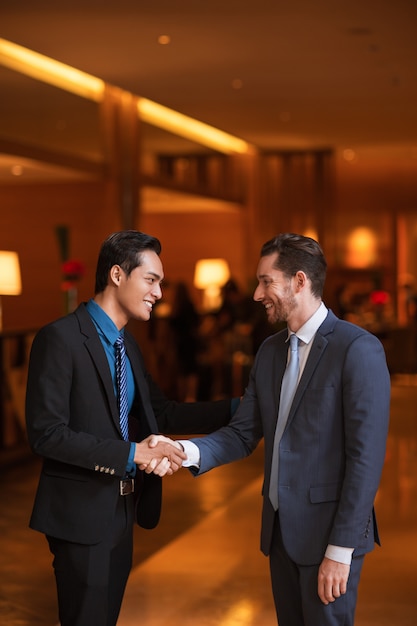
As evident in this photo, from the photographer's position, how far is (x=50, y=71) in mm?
10781

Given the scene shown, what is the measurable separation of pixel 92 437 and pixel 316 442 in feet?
2.21

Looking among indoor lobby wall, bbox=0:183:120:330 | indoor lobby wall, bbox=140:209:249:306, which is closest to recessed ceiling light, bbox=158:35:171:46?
indoor lobby wall, bbox=0:183:120:330

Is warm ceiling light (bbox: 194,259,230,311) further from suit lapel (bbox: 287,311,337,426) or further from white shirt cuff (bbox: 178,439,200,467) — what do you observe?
suit lapel (bbox: 287,311,337,426)

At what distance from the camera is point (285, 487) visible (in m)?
2.83

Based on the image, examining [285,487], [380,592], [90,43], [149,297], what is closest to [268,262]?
[149,297]

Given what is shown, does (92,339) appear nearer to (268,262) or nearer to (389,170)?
(268,262)

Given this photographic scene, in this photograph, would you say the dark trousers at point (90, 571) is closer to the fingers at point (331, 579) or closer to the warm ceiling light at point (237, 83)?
the fingers at point (331, 579)

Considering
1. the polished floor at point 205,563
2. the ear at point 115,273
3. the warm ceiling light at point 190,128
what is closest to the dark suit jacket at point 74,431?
the ear at point 115,273

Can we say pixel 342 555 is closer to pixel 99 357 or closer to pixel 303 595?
pixel 303 595

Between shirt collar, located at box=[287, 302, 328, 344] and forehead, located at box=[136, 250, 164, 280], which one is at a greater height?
forehead, located at box=[136, 250, 164, 280]

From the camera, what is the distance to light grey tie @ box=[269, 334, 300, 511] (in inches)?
114

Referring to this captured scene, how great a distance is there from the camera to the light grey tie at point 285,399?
9.47 ft

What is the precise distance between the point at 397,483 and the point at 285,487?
18.5ft

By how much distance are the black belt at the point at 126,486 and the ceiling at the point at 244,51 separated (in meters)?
5.54
